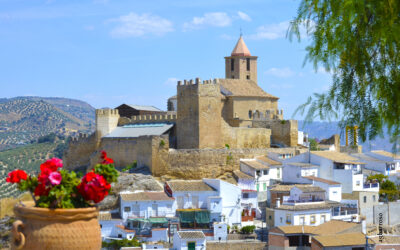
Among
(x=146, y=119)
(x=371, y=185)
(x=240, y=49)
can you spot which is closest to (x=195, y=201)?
(x=146, y=119)

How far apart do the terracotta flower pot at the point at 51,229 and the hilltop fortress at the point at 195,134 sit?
26.0 meters

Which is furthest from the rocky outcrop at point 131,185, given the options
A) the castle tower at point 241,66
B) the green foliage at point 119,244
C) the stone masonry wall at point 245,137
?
the castle tower at point 241,66

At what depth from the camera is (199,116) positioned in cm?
3381

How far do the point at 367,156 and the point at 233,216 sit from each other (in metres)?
16.8

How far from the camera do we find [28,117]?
144750 millimetres

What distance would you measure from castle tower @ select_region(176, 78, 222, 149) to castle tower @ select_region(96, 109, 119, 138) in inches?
214

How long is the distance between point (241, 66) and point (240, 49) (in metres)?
2.53

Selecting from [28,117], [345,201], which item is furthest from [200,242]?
[28,117]

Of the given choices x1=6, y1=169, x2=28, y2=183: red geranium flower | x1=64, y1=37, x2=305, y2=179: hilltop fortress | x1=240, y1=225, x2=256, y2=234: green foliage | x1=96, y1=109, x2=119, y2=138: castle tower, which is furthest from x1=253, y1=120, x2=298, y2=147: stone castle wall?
x1=6, y1=169, x2=28, y2=183: red geranium flower

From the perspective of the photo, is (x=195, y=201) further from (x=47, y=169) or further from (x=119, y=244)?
(x=47, y=169)

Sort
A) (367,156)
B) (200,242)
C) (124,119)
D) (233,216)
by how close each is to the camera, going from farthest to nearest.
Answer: (367,156) < (124,119) < (233,216) < (200,242)

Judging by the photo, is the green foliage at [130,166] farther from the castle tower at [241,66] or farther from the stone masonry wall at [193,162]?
the castle tower at [241,66]

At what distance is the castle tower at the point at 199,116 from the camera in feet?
111

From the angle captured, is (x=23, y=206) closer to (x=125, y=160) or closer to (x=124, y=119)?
(x=125, y=160)
